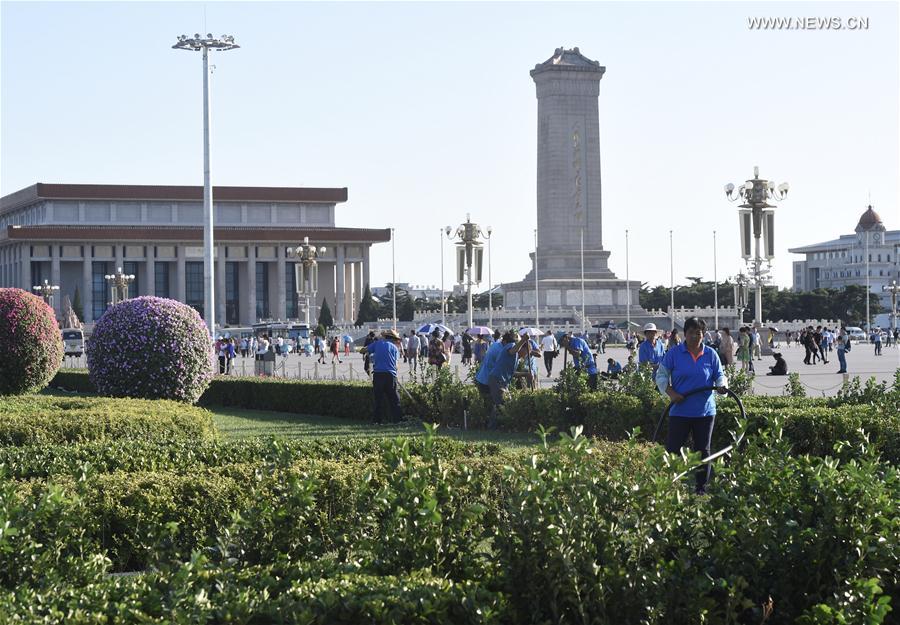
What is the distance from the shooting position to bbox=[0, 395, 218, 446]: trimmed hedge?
1296 centimetres

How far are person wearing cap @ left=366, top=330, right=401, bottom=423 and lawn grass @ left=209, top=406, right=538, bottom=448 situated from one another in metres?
0.27

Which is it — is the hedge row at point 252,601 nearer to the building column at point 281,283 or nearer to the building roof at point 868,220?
the building column at point 281,283

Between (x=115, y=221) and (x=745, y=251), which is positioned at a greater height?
(x=115, y=221)

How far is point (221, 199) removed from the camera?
94812 mm

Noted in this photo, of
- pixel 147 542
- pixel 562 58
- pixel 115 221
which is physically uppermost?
pixel 562 58

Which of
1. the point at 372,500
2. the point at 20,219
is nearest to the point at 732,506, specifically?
the point at 372,500

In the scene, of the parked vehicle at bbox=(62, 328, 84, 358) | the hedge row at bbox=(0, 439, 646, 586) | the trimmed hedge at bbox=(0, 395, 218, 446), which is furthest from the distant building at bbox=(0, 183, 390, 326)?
the hedge row at bbox=(0, 439, 646, 586)

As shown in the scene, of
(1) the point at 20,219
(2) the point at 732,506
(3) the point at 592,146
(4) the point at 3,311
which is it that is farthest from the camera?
(1) the point at 20,219

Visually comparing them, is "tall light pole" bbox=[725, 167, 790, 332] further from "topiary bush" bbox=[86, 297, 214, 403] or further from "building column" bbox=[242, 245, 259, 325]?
"building column" bbox=[242, 245, 259, 325]

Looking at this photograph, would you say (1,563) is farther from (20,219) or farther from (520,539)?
(20,219)

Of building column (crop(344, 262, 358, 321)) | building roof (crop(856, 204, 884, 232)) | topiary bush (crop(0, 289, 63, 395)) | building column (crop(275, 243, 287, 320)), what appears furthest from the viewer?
building roof (crop(856, 204, 884, 232))

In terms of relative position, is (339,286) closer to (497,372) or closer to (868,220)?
(868,220)

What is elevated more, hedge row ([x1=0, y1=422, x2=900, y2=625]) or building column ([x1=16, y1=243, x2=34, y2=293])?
building column ([x1=16, y1=243, x2=34, y2=293])

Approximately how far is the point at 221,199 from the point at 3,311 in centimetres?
7622
